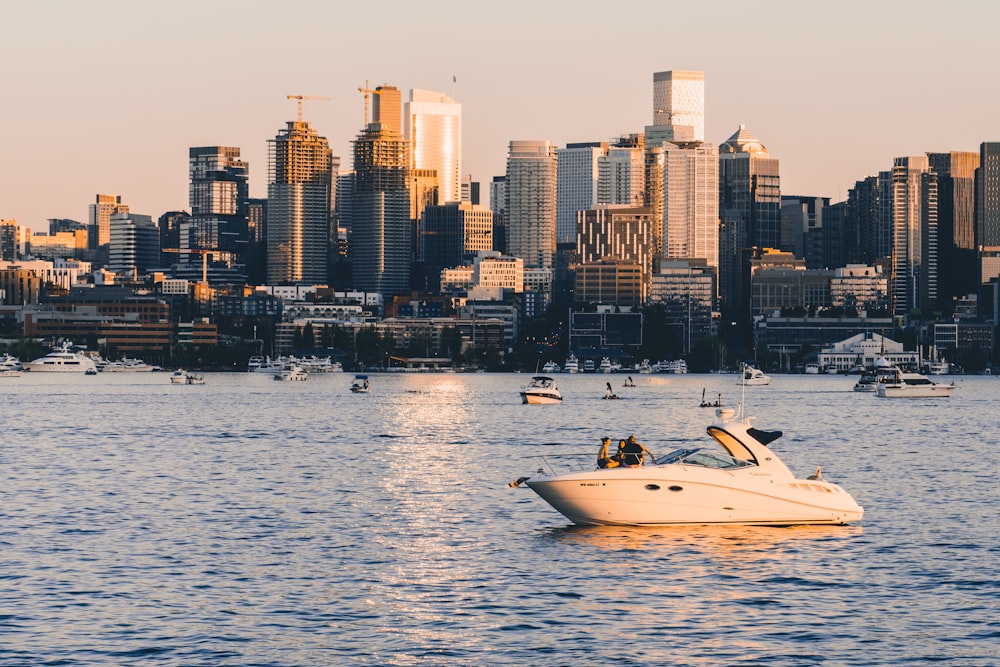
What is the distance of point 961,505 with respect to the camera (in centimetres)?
6500

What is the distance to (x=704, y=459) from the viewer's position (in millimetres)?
53000

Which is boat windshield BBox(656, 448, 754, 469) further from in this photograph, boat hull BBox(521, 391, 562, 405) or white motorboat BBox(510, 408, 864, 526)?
boat hull BBox(521, 391, 562, 405)

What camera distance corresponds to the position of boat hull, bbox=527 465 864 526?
2064 inches

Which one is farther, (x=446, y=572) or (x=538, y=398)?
(x=538, y=398)

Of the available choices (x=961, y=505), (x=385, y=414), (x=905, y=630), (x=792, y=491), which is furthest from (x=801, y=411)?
(x=905, y=630)

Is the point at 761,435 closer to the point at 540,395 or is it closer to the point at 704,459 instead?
the point at 704,459

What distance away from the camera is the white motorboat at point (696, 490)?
172 ft

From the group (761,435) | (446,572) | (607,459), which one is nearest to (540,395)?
(761,435)

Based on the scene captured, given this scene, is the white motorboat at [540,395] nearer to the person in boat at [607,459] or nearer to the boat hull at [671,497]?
the person in boat at [607,459]

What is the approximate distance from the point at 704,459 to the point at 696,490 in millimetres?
1027

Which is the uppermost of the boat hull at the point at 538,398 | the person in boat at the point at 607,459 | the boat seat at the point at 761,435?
the boat seat at the point at 761,435

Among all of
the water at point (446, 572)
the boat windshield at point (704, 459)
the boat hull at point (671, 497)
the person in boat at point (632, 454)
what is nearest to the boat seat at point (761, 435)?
the boat windshield at point (704, 459)

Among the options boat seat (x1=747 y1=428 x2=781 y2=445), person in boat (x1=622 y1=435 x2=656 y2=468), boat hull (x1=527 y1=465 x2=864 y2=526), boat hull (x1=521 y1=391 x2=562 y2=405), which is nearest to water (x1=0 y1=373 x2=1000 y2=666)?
boat hull (x1=527 y1=465 x2=864 y2=526)

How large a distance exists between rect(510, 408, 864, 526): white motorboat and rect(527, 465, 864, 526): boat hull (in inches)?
1.2
